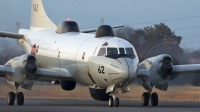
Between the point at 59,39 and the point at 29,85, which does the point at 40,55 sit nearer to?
the point at 59,39

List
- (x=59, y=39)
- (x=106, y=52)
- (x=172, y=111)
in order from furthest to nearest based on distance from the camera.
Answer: (x=59, y=39), (x=106, y=52), (x=172, y=111)

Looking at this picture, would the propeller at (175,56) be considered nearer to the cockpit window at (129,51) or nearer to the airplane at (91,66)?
the airplane at (91,66)

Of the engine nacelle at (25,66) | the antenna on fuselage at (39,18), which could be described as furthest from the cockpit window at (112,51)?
the antenna on fuselage at (39,18)

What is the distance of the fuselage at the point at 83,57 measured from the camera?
26547 mm

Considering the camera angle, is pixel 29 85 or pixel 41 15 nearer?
pixel 29 85

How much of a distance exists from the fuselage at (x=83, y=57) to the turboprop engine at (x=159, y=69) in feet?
6.35

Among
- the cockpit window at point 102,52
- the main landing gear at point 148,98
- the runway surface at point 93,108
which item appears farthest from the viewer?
the main landing gear at point 148,98

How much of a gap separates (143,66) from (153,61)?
962mm

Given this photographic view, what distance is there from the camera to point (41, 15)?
3831 centimetres

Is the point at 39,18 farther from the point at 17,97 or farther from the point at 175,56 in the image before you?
the point at 175,56

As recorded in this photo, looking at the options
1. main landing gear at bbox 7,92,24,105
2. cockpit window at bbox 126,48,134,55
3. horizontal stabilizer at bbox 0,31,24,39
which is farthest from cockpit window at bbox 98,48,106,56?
horizontal stabilizer at bbox 0,31,24,39

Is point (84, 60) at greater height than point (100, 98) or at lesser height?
greater

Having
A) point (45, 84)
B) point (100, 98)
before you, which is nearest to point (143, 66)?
point (100, 98)

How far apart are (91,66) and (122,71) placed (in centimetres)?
254
